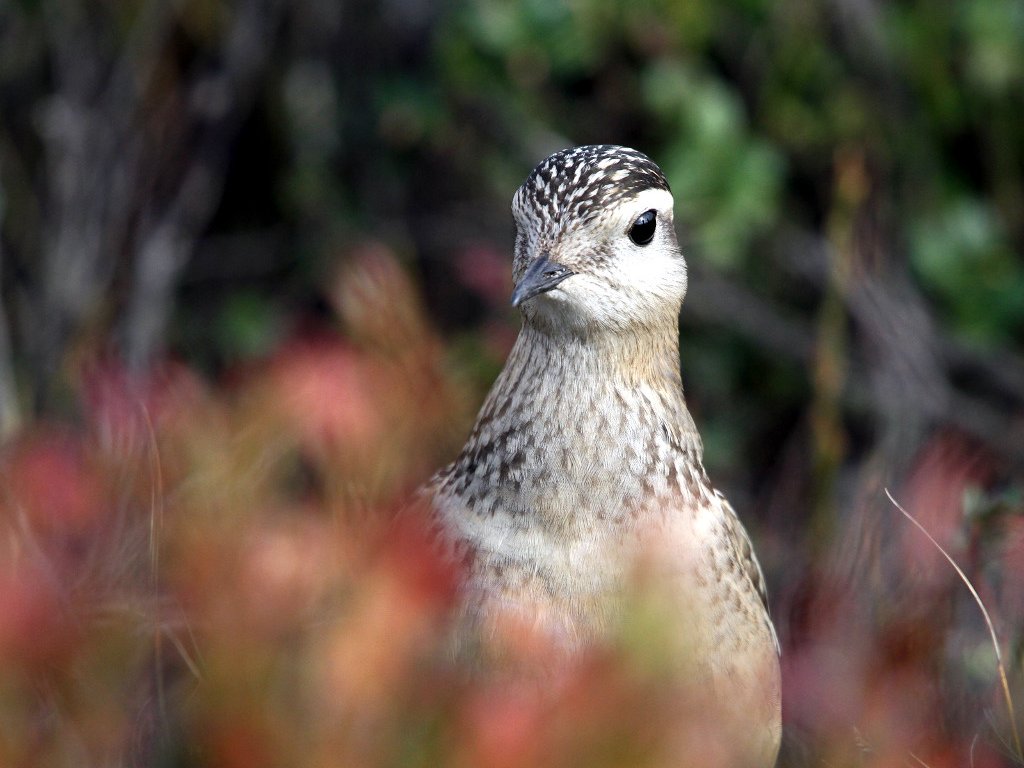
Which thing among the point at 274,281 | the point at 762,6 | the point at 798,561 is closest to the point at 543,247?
the point at 798,561

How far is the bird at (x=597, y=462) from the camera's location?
2.64 metres

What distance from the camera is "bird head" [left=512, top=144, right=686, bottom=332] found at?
2840 millimetres

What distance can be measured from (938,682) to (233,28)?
453cm

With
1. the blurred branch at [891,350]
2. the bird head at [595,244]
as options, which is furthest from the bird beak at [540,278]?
the blurred branch at [891,350]

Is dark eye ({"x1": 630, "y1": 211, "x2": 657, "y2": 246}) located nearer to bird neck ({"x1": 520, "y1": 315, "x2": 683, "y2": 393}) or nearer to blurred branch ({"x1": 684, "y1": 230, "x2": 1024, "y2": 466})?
bird neck ({"x1": 520, "y1": 315, "x2": 683, "y2": 393})

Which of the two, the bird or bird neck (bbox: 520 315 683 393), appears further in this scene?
bird neck (bbox: 520 315 683 393)

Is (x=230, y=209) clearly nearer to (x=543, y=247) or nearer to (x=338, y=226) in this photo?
(x=338, y=226)

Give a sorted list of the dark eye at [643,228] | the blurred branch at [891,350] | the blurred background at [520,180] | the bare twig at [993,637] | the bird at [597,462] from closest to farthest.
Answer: the bare twig at [993,637] < the bird at [597,462] < the dark eye at [643,228] < the blurred background at [520,180] < the blurred branch at [891,350]

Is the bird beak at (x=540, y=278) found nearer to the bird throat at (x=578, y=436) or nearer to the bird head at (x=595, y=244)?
the bird head at (x=595, y=244)

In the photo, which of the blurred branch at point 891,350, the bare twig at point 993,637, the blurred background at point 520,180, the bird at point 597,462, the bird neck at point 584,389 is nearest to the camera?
the bare twig at point 993,637

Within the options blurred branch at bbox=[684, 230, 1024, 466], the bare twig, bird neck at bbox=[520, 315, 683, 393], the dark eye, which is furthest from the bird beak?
blurred branch at bbox=[684, 230, 1024, 466]

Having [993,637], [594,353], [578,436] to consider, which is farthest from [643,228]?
[993,637]

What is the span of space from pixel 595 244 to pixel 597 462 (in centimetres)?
44

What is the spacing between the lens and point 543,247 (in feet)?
9.51
